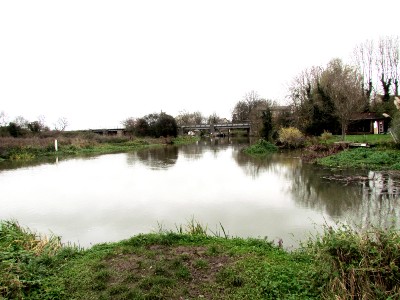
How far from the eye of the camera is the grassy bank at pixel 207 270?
3143 millimetres

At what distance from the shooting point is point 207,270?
411 centimetres

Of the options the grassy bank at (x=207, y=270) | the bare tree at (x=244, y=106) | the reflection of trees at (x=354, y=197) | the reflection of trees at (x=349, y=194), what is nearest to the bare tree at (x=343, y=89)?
the reflection of trees at (x=349, y=194)

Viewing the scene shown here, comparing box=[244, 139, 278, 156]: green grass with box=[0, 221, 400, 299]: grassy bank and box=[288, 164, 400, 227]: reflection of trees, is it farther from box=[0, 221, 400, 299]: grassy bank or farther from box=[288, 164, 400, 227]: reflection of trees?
box=[0, 221, 400, 299]: grassy bank

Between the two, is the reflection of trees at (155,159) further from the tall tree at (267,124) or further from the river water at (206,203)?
the tall tree at (267,124)

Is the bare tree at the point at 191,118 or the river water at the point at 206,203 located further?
the bare tree at the point at 191,118

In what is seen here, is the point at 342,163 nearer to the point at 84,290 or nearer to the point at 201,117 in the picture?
the point at 84,290

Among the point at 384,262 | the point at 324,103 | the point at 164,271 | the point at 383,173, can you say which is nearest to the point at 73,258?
the point at 164,271

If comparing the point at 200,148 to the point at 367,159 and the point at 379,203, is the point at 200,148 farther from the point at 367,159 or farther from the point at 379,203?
the point at 379,203

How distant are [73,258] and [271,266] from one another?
3.18 meters

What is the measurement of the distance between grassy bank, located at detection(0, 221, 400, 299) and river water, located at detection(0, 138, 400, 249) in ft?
3.80

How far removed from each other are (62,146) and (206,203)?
25221mm

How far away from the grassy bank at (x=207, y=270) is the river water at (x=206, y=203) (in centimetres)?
116

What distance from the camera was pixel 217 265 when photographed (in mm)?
4246

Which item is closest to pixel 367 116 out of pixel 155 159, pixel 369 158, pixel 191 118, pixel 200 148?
pixel 369 158
